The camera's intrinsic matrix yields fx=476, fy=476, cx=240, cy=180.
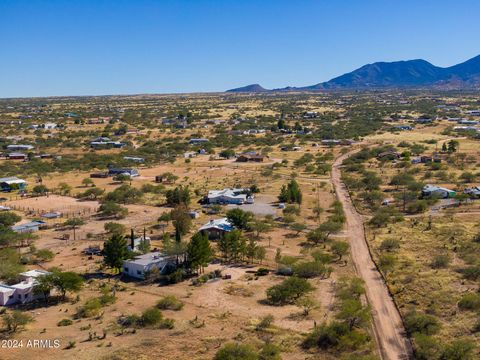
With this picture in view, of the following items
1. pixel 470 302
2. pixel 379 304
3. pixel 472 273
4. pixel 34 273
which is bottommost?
pixel 379 304

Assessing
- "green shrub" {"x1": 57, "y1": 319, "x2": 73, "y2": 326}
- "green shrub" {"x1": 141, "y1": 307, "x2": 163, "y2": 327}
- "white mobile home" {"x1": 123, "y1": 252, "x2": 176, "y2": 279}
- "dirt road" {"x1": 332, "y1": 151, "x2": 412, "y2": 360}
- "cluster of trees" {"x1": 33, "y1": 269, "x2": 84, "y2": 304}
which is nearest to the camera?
"dirt road" {"x1": 332, "y1": 151, "x2": 412, "y2": 360}

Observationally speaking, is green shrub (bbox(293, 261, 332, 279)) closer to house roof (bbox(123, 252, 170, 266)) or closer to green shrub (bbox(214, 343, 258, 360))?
house roof (bbox(123, 252, 170, 266))

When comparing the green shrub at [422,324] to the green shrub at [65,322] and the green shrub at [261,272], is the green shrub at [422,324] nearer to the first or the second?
the green shrub at [261,272]

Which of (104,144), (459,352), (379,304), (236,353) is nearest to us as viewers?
(459,352)

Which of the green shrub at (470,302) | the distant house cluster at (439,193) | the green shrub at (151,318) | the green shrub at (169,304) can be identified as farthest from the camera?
the distant house cluster at (439,193)

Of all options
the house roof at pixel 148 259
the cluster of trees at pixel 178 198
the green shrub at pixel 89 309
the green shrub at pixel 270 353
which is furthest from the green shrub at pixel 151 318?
the cluster of trees at pixel 178 198

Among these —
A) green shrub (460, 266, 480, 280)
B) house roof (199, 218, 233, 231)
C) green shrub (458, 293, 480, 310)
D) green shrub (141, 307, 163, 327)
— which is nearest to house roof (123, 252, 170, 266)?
green shrub (141, 307, 163, 327)

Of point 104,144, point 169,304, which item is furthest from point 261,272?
point 104,144

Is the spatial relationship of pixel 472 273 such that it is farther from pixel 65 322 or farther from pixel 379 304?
pixel 65 322
